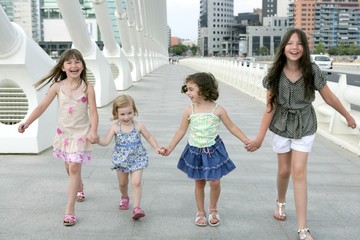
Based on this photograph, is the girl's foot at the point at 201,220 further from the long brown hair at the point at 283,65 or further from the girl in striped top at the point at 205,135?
the long brown hair at the point at 283,65

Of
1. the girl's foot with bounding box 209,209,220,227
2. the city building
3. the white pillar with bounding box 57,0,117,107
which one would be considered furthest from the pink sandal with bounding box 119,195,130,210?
the city building

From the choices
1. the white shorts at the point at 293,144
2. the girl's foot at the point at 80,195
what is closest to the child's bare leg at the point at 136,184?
the girl's foot at the point at 80,195

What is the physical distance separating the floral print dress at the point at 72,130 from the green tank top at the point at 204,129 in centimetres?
89

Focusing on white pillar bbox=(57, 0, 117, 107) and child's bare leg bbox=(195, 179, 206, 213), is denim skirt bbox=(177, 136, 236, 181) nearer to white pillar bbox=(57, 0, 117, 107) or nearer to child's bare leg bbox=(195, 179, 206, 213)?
child's bare leg bbox=(195, 179, 206, 213)

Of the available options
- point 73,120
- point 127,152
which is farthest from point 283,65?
point 73,120

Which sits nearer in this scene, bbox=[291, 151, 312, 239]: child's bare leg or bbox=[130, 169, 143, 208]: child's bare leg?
bbox=[291, 151, 312, 239]: child's bare leg

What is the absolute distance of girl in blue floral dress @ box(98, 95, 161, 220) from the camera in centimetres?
363

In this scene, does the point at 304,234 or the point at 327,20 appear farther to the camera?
the point at 327,20

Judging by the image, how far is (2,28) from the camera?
18.0 ft

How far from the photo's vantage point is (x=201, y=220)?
3.56 m

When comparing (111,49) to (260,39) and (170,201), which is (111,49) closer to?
(170,201)

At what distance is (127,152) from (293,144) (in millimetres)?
1303

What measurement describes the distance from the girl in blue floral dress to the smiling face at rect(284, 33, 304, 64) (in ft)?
4.09

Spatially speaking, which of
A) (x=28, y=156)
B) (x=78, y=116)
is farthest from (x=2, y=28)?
(x=78, y=116)
